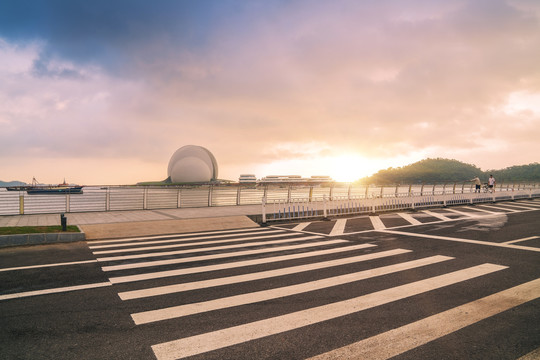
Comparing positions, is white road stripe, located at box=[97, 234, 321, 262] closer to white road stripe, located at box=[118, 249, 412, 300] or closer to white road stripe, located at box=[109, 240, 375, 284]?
white road stripe, located at box=[109, 240, 375, 284]

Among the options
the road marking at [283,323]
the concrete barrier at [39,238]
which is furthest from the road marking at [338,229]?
the concrete barrier at [39,238]

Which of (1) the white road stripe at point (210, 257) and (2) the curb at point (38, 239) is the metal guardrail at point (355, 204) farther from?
(2) the curb at point (38, 239)

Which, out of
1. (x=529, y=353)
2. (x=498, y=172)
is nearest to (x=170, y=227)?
(x=529, y=353)

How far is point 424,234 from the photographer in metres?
10.9

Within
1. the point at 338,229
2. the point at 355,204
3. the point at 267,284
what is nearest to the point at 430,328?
the point at 267,284

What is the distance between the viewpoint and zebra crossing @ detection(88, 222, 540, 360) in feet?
11.7

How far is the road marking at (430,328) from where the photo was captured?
123 inches

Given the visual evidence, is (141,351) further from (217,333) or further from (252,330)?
(252,330)

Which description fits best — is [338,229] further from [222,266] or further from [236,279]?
[236,279]

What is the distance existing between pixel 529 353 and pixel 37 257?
9.59 m

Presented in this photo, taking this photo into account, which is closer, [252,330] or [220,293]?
[252,330]

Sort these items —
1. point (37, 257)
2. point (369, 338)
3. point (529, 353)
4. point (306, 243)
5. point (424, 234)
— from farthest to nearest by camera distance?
point (424, 234) < point (306, 243) < point (37, 257) < point (369, 338) < point (529, 353)

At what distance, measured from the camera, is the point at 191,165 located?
327ft

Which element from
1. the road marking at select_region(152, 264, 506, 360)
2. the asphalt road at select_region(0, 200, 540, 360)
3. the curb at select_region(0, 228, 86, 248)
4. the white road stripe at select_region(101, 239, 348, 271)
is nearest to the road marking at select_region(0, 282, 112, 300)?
the asphalt road at select_region(0, 200, 540, 360)
